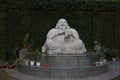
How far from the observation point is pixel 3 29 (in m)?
10.8

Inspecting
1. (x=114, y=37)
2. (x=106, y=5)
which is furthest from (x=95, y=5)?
(x=114, y=37)

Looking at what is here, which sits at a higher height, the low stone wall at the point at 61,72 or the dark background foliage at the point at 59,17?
the dark background foliage at the point at 59,17

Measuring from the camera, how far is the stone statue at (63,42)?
27.7 feet

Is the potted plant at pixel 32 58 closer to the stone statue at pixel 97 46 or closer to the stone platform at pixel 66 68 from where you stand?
the stone platform at pixel 66 68

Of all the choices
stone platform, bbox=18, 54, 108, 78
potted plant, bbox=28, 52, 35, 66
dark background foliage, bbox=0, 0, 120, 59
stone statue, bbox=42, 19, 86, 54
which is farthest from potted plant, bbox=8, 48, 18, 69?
stone statue, bbox=42, 19, 86, 54

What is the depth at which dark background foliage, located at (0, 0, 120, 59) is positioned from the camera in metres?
10.9

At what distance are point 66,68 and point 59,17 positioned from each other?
4.02m

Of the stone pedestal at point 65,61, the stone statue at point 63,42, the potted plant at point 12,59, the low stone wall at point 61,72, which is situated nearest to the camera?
the low stone wall at point 61,72

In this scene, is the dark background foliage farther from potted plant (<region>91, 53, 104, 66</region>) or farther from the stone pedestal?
the stone pedestal

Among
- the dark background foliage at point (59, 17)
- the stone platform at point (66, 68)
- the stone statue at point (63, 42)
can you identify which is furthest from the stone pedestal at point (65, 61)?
the dark background foliage at point (59, 17)

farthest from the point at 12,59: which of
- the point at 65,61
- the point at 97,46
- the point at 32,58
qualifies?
the point at 97,46

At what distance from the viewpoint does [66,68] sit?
7.62 meters

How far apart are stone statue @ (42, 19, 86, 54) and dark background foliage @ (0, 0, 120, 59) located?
2347 millimetres

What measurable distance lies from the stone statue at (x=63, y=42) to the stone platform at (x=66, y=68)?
12.6 inches
